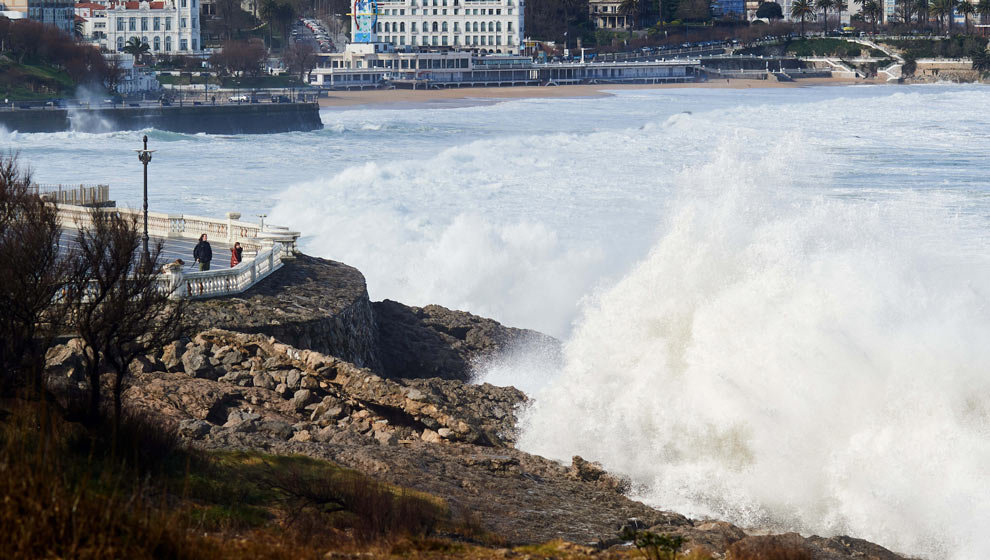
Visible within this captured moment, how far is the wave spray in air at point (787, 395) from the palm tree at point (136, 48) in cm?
11973

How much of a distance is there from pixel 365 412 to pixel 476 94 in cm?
13690

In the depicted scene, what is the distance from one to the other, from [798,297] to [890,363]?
2.07 metres

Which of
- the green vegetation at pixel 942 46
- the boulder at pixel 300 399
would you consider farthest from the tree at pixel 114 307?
the green vegetation at pixel 942 46

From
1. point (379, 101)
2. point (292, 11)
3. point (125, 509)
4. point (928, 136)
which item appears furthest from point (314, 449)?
point (292, 11)

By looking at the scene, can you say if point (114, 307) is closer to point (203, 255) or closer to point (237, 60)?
point (203, 255)

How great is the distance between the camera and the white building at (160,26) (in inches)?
5468

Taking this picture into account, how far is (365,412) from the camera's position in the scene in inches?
591

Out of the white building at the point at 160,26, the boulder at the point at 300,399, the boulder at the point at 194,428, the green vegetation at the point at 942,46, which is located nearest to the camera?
the boulder at the point at 194,428

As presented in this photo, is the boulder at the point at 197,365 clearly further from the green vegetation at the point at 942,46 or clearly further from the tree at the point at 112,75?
the green vegetation at the point at 942,46

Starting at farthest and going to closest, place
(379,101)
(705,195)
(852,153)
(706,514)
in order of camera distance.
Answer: (379,101), (852,153), (705,195), (706,514)

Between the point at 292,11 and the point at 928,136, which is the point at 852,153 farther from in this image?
the point at 292,11

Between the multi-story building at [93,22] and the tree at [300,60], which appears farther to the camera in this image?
the tree at [300,60]

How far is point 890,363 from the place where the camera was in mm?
15477

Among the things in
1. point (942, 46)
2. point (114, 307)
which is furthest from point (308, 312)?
point (942, 46)
